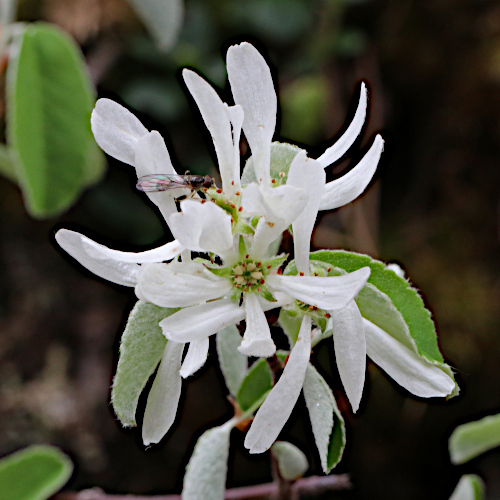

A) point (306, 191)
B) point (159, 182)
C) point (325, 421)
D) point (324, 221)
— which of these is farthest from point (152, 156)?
point (324, 221)

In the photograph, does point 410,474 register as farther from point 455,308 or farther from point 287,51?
point 287,51

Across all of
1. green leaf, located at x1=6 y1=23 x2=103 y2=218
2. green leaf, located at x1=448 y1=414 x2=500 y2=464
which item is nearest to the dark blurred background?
green leaf, located at x1=6 y1=23 x2=103 y2=218

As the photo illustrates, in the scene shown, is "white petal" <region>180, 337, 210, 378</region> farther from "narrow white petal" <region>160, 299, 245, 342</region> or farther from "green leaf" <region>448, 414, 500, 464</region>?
"green leaf" <region>448, 414, 500, 464</region>

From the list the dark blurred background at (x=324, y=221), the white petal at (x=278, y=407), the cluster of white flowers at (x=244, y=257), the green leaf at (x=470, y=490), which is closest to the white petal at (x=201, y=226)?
the cluster of white flowers at (x=244, y=257)

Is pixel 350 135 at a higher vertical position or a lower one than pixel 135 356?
higher

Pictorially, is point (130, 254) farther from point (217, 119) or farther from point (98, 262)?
point (217, 119)

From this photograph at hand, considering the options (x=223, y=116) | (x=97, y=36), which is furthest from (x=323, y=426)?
(x=97, y=36)
